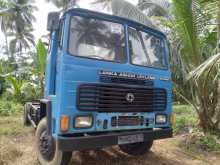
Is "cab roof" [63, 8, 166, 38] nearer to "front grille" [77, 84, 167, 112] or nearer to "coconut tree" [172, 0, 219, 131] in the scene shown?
"front grille" [77, 84, 167, 112]

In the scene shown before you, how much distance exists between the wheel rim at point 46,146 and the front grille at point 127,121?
1058 millimetres

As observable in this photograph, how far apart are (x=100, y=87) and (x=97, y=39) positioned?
0.85m

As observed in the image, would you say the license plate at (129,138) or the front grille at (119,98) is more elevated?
the front grille at (119,98)

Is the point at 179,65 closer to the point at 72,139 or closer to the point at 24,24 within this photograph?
the point at 72,139

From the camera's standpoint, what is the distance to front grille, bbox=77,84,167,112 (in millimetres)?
4078

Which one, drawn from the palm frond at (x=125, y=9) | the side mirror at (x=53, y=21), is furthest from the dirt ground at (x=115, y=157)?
the palm frond at (x=125, y=9)

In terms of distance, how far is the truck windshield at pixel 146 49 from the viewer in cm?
483

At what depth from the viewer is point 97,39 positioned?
4.48 metres

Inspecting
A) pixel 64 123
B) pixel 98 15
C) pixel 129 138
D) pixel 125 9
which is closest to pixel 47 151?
pixel 64 123

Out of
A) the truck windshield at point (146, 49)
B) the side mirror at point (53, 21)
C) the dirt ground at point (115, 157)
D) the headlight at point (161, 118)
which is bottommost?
the dirt ground at point (115, 157)

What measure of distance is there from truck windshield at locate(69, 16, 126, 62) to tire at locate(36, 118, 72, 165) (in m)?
1.46

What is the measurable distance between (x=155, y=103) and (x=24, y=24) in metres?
30.8

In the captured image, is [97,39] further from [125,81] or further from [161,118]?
[161,118]

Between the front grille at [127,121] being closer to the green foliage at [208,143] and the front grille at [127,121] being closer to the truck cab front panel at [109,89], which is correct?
the truck cab front panel at [109,89]
